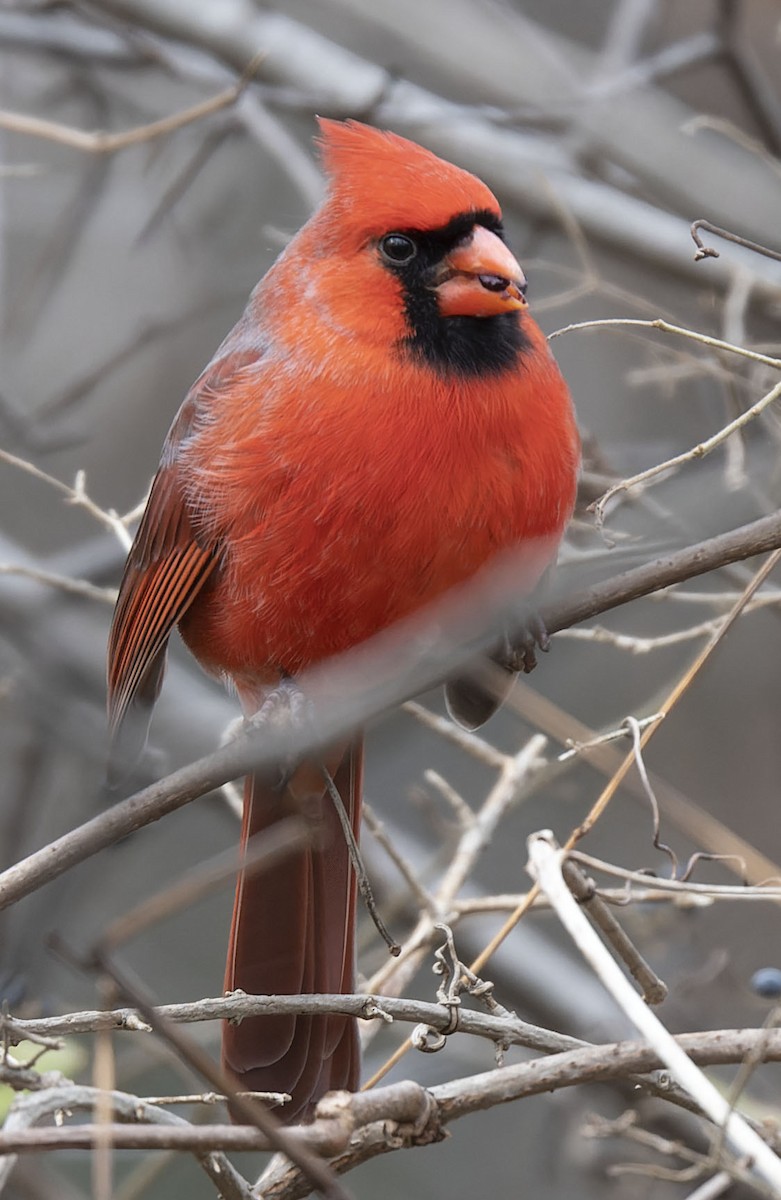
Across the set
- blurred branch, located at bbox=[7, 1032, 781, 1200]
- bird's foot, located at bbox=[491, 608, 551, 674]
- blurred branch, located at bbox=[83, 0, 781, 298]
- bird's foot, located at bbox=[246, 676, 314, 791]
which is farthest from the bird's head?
blurred branch, located at bbox=[7, 1032, 781, 1200]

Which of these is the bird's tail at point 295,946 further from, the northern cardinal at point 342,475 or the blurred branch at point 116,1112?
the blurred branch at point 116,1112

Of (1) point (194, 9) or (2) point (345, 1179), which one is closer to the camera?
(1) point (194, 9)

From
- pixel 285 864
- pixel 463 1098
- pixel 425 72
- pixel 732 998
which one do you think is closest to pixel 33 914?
pixel 285 864

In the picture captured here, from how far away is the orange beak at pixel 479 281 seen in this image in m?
2.46

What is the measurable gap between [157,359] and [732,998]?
9.92 ft

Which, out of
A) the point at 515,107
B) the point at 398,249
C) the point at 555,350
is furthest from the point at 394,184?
the point at 555,350

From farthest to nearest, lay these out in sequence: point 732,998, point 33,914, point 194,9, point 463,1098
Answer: point 194,9 < point 732,998 < point 33,914 < point 463,1098

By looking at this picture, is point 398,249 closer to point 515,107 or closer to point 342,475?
point 342,475

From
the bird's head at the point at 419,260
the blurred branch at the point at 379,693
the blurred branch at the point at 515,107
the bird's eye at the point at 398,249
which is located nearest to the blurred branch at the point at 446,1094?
the blurred branch at the point at 379,693

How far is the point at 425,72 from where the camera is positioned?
4805mm

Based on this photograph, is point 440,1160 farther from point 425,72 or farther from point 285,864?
point 425,72

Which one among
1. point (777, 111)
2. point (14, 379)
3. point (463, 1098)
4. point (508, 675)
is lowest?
point (463, 1098)

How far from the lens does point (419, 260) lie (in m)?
2.52

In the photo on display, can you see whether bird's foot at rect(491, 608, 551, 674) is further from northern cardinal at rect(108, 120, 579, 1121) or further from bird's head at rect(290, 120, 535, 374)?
bird's head at rect(290, 120, 535, 374)
